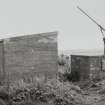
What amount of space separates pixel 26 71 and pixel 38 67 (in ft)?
2.91

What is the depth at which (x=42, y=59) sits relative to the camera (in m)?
13.8

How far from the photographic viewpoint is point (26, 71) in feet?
42.4

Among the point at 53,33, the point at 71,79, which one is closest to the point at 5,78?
the point at 53,33

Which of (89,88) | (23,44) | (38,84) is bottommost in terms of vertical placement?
(89,88)

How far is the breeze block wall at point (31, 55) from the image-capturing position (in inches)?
487

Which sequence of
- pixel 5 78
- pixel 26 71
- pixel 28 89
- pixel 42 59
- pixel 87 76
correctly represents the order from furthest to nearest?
1. pixel 87 76
2. pixel 42 59
3. pixel 26 71
4. pixel 5 78
5. pixel 28 89

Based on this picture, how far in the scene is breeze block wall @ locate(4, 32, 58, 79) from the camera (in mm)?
12367

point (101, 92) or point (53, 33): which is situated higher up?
point (53, 33)

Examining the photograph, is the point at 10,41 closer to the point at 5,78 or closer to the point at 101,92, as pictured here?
the point at 5,78

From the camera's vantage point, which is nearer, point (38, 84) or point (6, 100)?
point (6, 100)

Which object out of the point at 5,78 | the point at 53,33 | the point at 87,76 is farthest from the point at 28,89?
the point at 87,76

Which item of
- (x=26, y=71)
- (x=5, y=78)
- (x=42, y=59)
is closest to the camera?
Answer: (x=5, y=78)

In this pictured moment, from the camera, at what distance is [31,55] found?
13.3 metres

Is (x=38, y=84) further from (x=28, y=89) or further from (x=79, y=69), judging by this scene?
(x=79, y=69)
